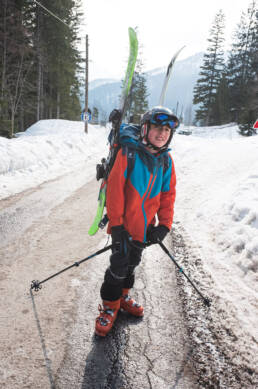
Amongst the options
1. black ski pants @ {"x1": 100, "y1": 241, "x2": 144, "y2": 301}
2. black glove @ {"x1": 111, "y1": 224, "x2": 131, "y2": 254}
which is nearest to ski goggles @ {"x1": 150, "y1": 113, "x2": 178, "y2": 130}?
black glove @ {"x1": 111, "y1": 224, "x2": 131, "y2": 254}

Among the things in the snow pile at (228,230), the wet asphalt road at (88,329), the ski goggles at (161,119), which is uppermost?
the ski goggles at (161,119)

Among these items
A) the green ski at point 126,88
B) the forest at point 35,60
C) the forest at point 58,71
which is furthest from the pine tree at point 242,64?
the green ski at point 126,88

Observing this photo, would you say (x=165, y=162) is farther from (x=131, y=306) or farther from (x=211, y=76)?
(x=211, y=76)

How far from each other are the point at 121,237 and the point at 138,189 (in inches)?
19.2

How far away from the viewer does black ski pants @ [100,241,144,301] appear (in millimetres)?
2236

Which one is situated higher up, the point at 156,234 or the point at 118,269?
the point at 156,234

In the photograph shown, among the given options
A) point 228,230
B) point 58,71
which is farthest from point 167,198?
point 58,71

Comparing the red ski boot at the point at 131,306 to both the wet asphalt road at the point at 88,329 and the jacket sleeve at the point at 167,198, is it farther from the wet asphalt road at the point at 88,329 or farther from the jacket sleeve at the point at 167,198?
the jacket sleeve at the point at 167,198

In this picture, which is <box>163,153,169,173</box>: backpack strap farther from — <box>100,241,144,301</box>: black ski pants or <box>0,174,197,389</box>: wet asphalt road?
<box>0,174,197,389</box>: wet asphalt road

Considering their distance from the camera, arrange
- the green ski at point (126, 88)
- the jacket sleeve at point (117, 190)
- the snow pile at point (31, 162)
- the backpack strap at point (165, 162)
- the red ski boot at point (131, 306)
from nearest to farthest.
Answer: the jacket sleeve at point (117, 190) < the backpack strap at point (165, 162) < the red ski boot at point (131, 306) < the green ski at point (126, 88) < the snow pile at point (31, 162)

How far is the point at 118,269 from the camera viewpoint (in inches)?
88.7

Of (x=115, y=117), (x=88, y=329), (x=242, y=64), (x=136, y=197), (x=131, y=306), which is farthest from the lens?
(x=242, y=64)

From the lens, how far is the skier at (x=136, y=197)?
84.7 inches

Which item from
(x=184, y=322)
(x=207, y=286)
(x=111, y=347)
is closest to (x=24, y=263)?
(x=111, y=347)
